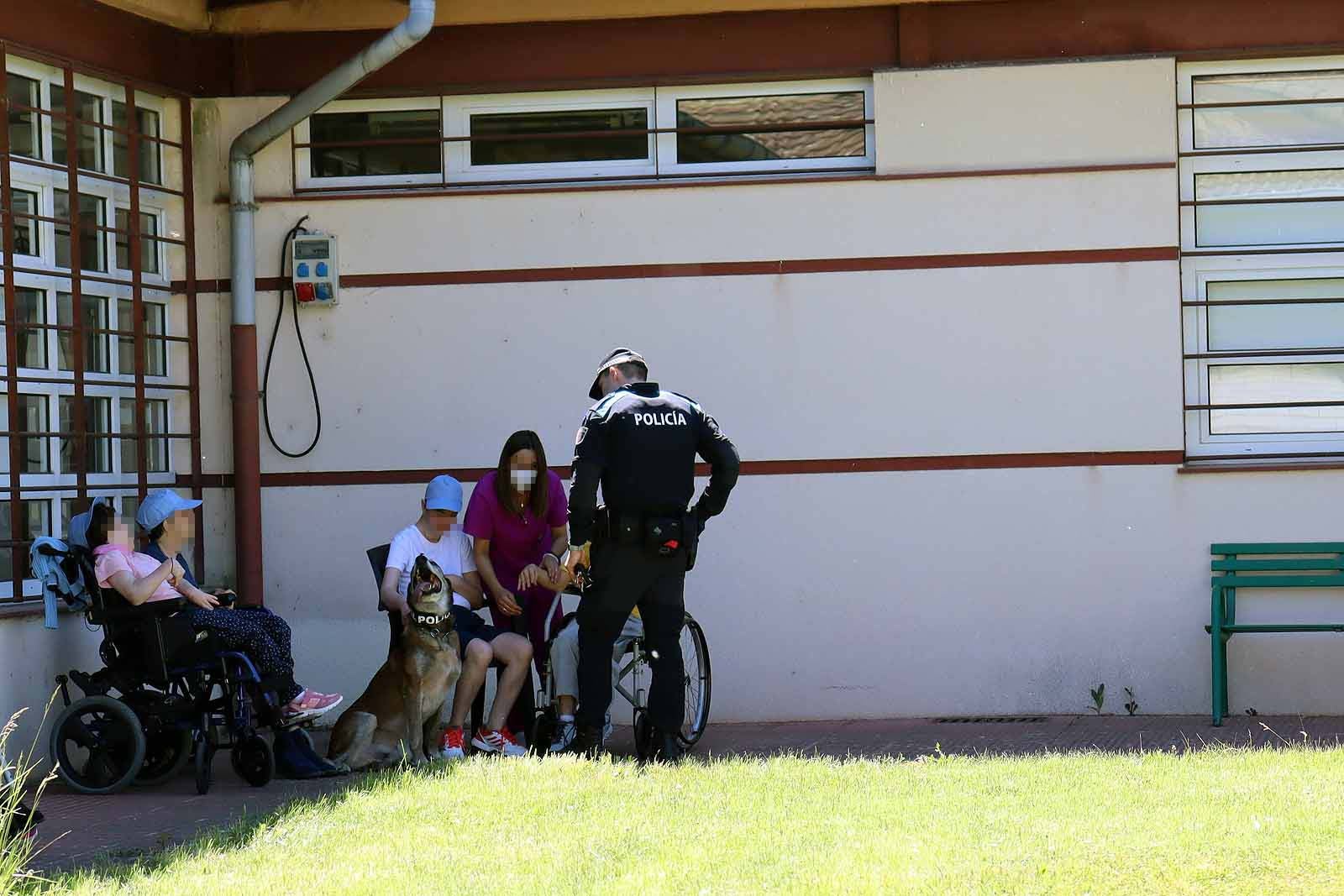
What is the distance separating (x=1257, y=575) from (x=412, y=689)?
439 centimetres

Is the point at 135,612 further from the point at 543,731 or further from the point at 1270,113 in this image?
the point at 1270,113

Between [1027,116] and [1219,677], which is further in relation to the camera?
[1027,116]

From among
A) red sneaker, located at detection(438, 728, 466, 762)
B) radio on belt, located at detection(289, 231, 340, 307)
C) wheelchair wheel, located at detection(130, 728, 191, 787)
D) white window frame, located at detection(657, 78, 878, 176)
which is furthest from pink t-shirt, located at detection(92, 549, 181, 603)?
white window frame, located at detection(657, 78, 878, 176)

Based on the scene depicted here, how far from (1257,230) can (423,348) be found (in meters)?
4.51

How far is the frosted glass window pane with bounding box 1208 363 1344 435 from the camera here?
352 inches

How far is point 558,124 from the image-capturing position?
927 cm

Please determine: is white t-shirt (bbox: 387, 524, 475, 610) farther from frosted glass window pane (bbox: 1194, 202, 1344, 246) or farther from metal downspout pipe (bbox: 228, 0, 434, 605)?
frosted glass window pane (bbox: 1194, 202, 1344, 246)

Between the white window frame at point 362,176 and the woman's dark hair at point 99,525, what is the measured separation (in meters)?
2.63

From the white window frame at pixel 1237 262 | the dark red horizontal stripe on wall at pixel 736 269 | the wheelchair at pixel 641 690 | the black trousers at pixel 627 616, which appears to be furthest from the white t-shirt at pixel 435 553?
the white window frame at pixel 1237 262

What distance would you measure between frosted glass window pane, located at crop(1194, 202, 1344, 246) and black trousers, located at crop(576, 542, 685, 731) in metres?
3.63

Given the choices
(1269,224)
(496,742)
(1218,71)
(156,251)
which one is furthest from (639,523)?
(1218,71)

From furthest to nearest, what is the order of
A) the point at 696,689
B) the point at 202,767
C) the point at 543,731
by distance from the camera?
the point at 696,689, the point at 543,731, the point at 202,767

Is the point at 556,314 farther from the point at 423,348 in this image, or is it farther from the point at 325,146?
the point at 325,146

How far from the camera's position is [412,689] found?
24.6 feet
